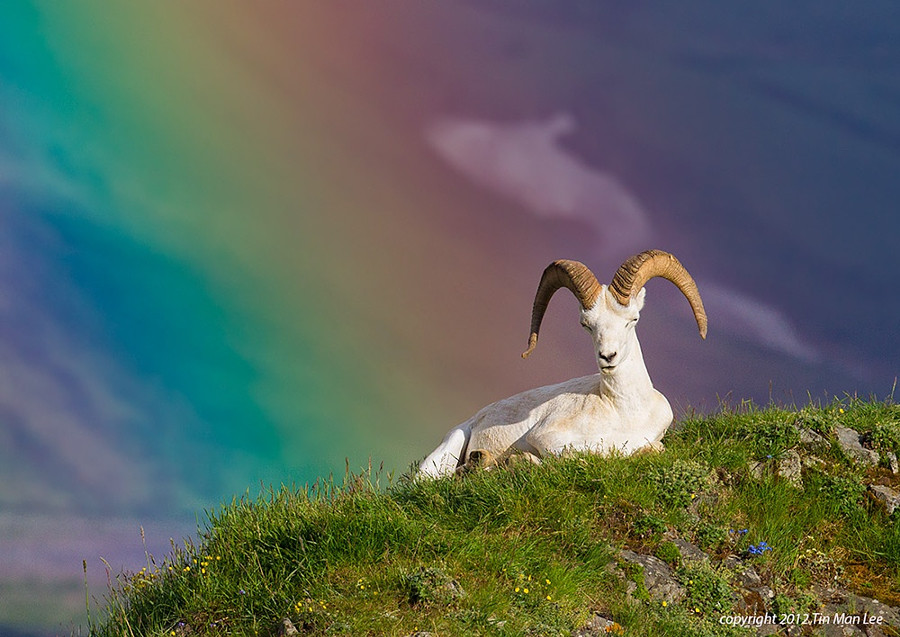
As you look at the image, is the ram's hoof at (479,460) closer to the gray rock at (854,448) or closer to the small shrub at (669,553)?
the small shrub at (669,553)

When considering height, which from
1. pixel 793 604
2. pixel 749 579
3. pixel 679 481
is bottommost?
pixel 793 604

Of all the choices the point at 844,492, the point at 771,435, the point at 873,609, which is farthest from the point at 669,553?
the point at 771,435

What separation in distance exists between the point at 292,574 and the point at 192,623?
46.4 inches

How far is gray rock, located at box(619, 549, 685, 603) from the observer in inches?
380

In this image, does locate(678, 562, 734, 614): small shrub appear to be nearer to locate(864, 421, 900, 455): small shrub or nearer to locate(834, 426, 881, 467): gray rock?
locate(834, 426, 881, 467): gray rock

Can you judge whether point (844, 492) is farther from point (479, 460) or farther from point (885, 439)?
point (479, 460)

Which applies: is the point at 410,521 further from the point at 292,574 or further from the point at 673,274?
the point at 673,274

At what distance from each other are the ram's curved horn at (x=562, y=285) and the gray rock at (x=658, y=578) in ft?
12.4

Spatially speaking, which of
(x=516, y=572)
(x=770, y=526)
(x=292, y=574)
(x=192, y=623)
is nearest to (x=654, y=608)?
(x=516, y=572)

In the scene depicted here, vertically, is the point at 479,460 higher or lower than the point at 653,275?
lower

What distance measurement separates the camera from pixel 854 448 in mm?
12961

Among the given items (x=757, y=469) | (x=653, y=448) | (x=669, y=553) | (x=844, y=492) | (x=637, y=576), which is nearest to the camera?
(x=637, y=576)

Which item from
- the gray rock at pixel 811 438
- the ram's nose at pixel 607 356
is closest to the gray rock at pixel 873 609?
the gray rock at pixel 811 438

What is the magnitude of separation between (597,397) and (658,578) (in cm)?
380
